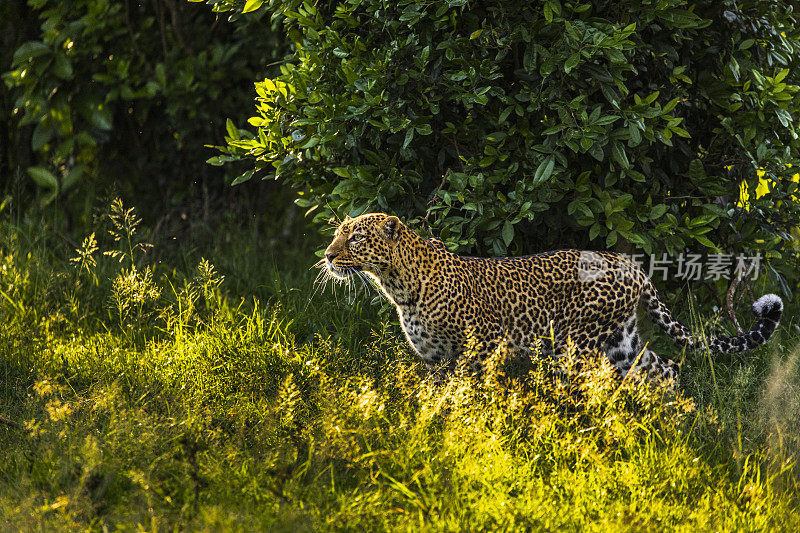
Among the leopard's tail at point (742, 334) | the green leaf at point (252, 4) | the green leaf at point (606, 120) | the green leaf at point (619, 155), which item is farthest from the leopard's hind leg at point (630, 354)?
the green leaf at point (252, 4)

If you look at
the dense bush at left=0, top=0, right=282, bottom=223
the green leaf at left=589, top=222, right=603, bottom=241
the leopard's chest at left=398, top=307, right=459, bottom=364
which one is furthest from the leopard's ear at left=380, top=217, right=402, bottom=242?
the dense bush at left=0, top=0, right=282, bottom=223

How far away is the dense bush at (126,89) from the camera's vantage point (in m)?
6.91

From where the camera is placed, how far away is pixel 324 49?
482 centimetres

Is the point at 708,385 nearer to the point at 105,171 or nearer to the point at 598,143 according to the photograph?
the point at 598,143

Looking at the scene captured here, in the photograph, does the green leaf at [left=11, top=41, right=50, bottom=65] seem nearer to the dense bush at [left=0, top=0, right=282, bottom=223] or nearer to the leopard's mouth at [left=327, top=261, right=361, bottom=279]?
the dense bush at [left=0, top=0, right=282, bottom=223]

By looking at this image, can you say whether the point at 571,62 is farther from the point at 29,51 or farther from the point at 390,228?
the point at 29,51

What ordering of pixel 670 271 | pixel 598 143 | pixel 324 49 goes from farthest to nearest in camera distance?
1. pixel 670 271
2. pixel 324 49
3. pixel 598 143

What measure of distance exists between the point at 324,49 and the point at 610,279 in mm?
2043

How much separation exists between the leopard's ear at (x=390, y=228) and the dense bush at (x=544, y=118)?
490 millimetres

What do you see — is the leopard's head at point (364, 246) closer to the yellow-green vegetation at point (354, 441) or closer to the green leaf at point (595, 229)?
the yellow-green vegetation at point (354, 441)

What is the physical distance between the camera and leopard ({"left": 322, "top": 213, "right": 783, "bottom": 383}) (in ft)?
14.0

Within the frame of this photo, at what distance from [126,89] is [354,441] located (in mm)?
4535

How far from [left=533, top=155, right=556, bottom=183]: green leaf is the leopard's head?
79 centimetres

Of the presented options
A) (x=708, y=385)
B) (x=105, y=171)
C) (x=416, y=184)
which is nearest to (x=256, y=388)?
(x=416, y=184)
